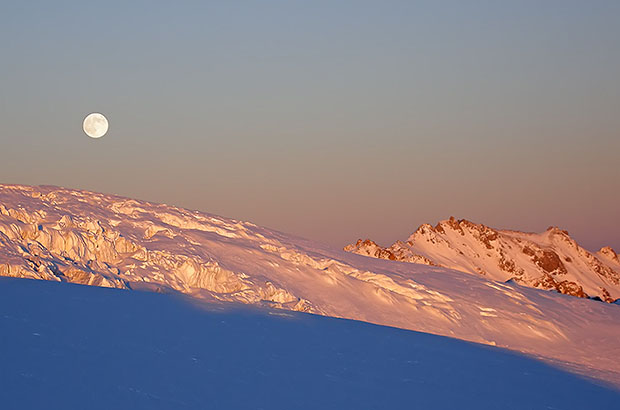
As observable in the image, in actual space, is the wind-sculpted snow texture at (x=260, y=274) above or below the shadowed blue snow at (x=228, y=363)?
above

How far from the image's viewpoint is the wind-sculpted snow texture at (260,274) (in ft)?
101

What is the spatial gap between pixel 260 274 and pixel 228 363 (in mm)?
12251

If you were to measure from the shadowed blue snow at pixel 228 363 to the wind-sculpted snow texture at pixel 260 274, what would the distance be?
2.68 meters

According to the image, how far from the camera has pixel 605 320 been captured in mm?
43344

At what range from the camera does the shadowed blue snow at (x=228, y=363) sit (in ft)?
61.2

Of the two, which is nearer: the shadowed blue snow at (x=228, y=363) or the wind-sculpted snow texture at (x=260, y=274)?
the shadowed blue snow at (x=228, y=363)

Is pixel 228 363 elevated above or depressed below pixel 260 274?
below

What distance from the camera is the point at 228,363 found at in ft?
73.0

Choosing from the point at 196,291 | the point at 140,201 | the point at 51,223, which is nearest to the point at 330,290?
the point at 196,291

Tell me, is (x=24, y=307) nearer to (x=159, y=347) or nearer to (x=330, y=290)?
(x=159, y=347)

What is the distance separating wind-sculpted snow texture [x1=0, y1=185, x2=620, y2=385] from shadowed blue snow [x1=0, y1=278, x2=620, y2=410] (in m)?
2.68

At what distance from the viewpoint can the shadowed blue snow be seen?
18.7m

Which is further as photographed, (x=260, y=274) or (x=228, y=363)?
(x=260, y=274)

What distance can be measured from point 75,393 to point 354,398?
8.08 m
